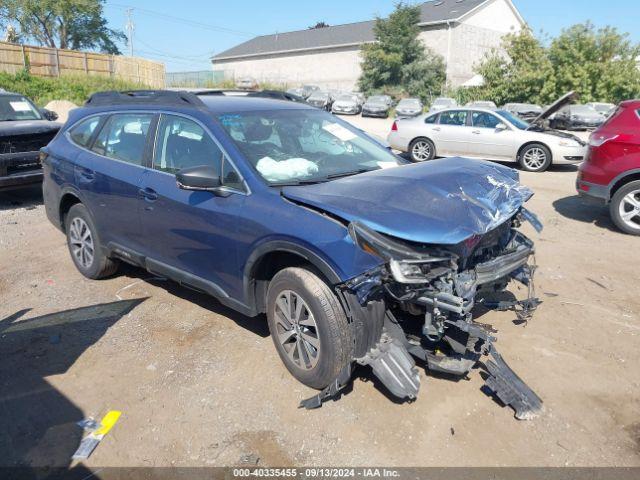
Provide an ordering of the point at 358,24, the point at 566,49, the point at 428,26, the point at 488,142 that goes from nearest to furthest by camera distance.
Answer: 1. the point at 488,142
2. the point at 566,49
3. the point at 428,26
4. the point at 358,24

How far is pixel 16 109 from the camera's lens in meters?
9.93

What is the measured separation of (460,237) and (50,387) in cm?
297

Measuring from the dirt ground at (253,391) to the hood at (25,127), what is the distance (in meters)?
4.28

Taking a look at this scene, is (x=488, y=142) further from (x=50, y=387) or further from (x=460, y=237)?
→ (x=50, y=387)

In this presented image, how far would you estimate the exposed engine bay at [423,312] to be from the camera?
2.99m

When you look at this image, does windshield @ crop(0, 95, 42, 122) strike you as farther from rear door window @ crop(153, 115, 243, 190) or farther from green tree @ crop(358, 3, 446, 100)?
green tree @ crop(358, 3, 446, 100)

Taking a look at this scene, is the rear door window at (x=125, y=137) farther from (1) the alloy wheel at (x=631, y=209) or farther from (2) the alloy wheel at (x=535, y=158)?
(2) the alloy wheel at (x=535, y=158)

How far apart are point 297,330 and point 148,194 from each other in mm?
1789

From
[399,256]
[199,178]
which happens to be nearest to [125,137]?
[199,178]

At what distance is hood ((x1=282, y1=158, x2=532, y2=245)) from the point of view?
303 cm

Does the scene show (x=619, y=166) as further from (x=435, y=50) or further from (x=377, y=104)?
(x=435, y=50)

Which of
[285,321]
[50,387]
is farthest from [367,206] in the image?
[50,387]

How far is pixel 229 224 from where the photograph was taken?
12.0 feet

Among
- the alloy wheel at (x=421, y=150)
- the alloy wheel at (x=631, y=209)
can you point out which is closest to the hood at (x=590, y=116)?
the alloy wheel at (x=421, y=150)
